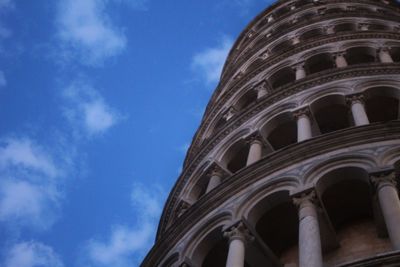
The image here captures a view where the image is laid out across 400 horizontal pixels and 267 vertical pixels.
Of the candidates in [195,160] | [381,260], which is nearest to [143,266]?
[195,160]

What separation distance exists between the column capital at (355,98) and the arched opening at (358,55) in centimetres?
710

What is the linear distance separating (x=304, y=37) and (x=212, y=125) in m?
8.47

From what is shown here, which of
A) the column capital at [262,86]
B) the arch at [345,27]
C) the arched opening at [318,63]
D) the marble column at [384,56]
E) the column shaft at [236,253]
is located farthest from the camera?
the arch at [345,27]

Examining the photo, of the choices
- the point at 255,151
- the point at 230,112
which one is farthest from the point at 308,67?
the point at 255,151

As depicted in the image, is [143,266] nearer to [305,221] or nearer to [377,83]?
[305,221]

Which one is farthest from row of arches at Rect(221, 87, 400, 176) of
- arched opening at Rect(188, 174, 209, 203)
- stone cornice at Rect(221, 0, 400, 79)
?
stone cornice at Rect(221, 0, 400, 79)

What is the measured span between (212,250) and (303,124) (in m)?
5.88

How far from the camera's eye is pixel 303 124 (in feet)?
72.2

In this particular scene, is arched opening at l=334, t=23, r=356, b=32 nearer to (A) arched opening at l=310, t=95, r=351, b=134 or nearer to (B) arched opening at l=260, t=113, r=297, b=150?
(A) arched opening at l=310, t=95, r=351, b=134

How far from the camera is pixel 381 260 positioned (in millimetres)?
12039

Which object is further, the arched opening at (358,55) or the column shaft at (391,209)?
the arched opening at (358,55)

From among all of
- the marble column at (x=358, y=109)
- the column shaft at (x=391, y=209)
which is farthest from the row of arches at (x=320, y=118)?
the column shaft at (x=391, y=209)

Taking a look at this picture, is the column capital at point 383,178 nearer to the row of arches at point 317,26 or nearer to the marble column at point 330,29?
the row of arches at point 317,26

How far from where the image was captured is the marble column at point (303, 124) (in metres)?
20.8
